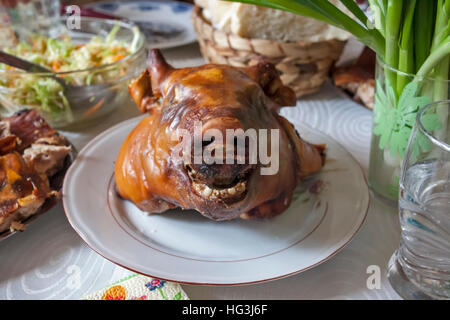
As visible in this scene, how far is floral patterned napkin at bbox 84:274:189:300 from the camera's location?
0.63 metres

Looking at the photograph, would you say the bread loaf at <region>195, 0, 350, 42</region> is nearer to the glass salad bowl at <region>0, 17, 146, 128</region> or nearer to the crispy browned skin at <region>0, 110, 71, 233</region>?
the glass salad bowl at <region>0, 17, 146, 128</region>

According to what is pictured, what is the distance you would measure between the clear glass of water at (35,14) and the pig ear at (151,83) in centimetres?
85

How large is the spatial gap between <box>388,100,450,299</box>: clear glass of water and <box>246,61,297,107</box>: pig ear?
226 mm

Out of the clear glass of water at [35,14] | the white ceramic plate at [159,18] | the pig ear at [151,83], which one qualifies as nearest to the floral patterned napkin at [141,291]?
the pig ear at [151,83]

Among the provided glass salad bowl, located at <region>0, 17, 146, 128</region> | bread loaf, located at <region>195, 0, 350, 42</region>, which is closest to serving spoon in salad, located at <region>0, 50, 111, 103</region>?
glass salad bowl, located at <region>0, 17, 146, 128</region>

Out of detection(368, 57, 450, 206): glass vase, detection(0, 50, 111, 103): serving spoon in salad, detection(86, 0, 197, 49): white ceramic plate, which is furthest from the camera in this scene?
detection(86, 0, 197, 49): white ceramic plate

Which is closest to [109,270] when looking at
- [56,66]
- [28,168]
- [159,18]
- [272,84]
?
[28,168]

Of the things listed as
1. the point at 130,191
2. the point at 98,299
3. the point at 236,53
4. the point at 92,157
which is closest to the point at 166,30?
the point at 236,53

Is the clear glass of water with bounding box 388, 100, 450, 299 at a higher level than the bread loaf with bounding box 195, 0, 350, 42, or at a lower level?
lower

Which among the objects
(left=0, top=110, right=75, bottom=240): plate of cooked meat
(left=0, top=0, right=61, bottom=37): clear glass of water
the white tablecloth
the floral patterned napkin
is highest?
(left=0, top=0, right=61, bottom=37): clear glass of water

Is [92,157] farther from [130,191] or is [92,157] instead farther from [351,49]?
[351,49]

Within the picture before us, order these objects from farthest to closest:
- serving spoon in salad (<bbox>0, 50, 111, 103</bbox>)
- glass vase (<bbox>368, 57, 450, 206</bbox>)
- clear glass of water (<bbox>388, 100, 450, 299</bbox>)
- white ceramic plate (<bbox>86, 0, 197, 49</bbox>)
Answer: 1. white ceramic plate (<bbox>86, 0, 197, 49</bbox>)
2. serving spoon in salad (<bbox>0, 50, 111, 103</bbox>)
3. glass vase (<bbox>368, 57, 450, 206</bbox>)
4. clear glass of water (<bbox>388, 100, 450, 299</bbox>)

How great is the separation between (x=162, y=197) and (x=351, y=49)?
0.95 metres

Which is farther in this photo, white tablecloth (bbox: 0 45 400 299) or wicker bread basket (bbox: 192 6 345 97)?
wicker bread basket (bbox: 192 6 345 97)
